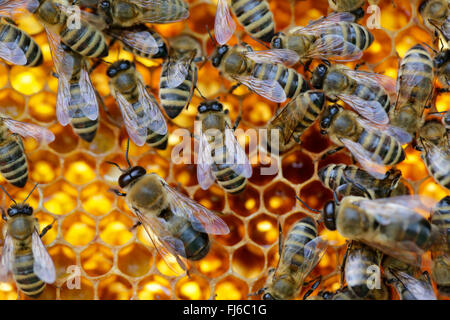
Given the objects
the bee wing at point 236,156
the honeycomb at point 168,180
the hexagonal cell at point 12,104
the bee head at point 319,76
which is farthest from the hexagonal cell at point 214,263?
the hexagonal cell at point 12,104

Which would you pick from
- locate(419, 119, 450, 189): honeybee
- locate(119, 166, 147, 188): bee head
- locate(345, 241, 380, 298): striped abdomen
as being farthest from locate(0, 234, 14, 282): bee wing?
locate(419, 119, 450, 189): honeybee

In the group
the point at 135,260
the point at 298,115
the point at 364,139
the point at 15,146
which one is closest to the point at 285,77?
the point at 298,115

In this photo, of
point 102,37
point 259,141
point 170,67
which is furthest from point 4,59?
point 259,141

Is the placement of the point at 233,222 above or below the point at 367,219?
below

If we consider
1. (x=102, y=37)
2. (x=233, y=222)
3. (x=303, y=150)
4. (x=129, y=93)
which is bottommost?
(x=233, y=222)

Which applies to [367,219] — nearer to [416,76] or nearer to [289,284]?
[289,284]

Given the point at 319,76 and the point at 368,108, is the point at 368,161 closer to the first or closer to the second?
the point at 368,108
